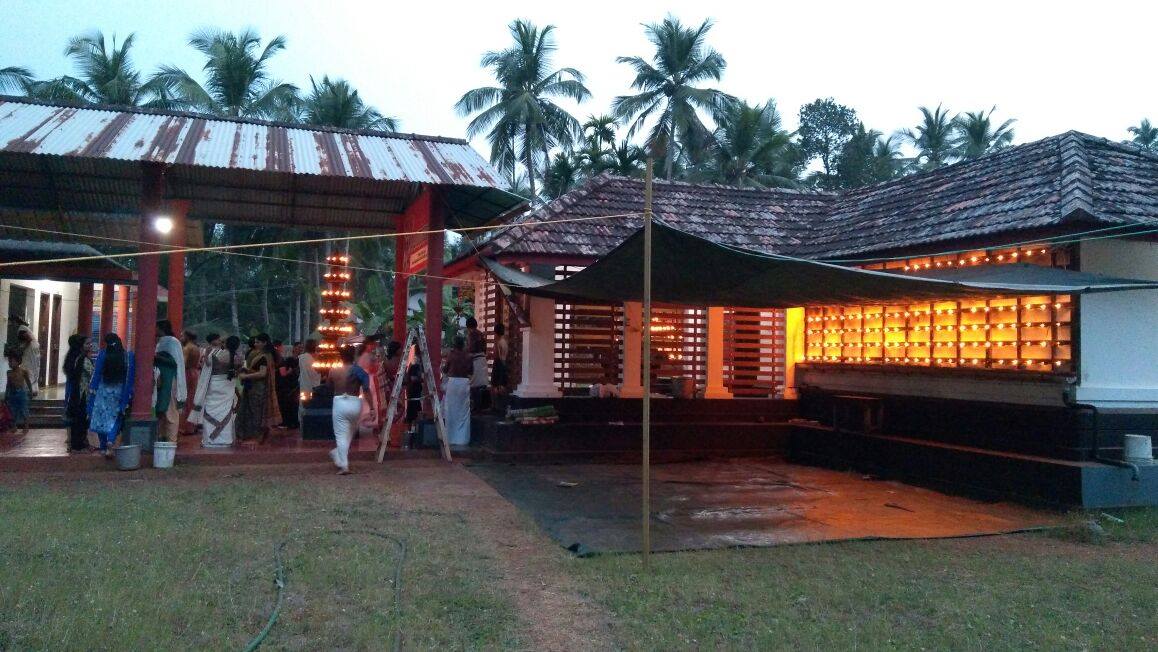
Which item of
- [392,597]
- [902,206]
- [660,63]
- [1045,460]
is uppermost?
[660,63]

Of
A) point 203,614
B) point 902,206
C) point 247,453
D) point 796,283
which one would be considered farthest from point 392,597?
point 902,206

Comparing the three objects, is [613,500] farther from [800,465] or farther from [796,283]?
[800,465]

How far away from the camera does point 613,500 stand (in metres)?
8.59

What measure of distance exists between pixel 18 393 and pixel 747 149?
25984 mm

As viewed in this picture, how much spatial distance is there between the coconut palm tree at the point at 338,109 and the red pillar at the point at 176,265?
59.2ft

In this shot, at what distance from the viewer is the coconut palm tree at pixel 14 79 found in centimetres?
2712

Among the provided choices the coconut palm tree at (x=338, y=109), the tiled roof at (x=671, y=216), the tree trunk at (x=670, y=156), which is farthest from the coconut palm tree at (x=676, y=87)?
the tiled roof at (x=671, y=216)

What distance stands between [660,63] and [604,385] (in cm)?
2328

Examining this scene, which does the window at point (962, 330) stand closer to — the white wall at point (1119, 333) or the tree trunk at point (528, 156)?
the white wall at point (1119, 333)

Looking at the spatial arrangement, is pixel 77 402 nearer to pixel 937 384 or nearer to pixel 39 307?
pixel 937 384

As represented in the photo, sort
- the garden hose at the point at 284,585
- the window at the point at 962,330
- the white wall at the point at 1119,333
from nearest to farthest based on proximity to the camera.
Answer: the garden hose at the point at 284,585, the white wall at the point at 1119,333, the window at the point at 962,330

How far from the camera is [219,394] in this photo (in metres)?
10.5

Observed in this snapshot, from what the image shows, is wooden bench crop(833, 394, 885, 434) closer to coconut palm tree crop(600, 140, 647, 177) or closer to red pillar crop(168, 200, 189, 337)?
red pillar crop(168, 200, 189, 337)

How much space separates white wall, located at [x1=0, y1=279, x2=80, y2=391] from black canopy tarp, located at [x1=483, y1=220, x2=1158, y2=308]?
11.3m
